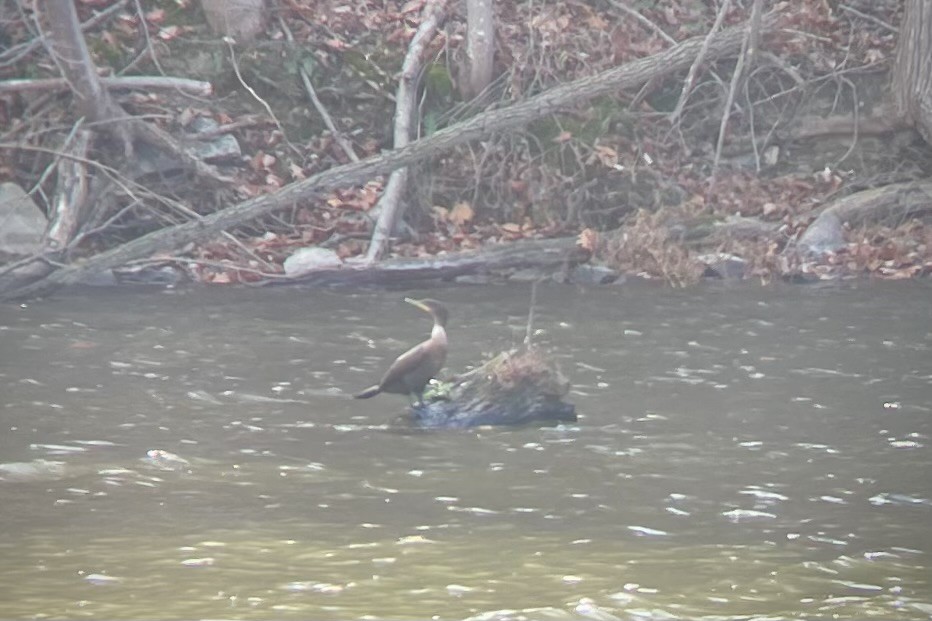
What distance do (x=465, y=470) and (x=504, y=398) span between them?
1004 mm

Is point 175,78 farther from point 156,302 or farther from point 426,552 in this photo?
point 426,552

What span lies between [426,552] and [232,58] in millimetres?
9706

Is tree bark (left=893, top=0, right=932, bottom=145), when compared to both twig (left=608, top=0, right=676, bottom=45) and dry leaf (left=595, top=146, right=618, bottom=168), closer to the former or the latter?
twig (left=608, top=0, right=676, bottom=45)

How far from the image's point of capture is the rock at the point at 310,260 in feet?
44.8

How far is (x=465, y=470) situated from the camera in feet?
25.6

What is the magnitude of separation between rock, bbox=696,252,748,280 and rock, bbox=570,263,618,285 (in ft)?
2.48

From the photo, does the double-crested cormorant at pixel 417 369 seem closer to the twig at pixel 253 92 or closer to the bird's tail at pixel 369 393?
the bird's tail at pixel 369 393

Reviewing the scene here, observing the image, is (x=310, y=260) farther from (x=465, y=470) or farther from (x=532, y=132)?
(x=465, y=470)

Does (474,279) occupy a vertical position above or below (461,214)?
below

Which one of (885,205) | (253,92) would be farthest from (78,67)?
(885,205)

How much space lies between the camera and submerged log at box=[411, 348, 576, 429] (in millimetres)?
8719

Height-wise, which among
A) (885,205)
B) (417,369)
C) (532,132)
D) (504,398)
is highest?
(532,132)

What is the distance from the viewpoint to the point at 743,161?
15.8 metres

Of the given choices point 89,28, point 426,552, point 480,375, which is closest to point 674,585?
point 426,552
